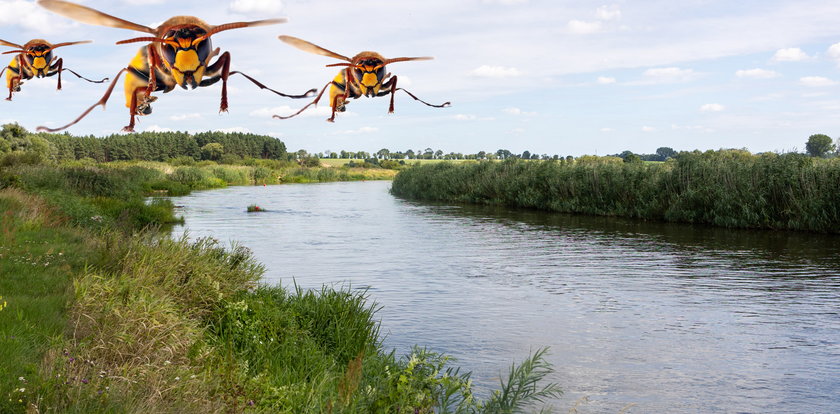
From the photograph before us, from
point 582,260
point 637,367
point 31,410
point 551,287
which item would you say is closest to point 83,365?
point 31,410

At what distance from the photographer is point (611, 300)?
55.6 feet

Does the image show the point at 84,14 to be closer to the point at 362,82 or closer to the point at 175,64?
the point at 175,64

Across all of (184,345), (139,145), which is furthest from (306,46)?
(139,145)

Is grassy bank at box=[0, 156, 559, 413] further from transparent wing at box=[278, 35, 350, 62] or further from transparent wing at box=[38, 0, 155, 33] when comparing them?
transparent wing at box=[38, 0, 155, 33]

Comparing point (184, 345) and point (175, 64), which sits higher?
point (175, 64)

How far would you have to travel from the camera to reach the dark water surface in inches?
426

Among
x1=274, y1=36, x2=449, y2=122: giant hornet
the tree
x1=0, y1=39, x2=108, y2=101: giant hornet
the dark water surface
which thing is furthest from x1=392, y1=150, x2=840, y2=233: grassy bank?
the tree

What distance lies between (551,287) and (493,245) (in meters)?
9.06

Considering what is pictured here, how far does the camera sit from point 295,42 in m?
4.70

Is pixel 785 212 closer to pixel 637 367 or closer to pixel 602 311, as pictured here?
pixel 602 311

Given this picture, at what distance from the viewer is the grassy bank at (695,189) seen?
3123 cm

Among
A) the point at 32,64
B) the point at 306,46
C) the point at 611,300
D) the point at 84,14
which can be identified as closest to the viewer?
the point at 84,14

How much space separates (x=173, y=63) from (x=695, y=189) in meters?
35.5

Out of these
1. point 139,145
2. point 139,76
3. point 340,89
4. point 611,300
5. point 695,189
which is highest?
point 139,145
